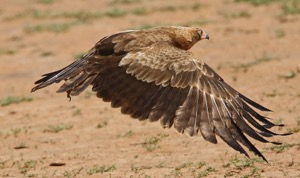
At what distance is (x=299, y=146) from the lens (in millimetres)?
8953

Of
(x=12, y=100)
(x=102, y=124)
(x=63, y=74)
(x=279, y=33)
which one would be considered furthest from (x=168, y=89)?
(x=279, y=33)

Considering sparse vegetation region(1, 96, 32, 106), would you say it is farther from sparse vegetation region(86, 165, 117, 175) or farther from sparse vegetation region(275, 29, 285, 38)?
sparse vegetation region(275, 29, 285, 38)

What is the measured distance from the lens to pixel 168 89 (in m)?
7.39

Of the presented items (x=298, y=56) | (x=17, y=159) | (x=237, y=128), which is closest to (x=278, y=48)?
(x=298, y=56)

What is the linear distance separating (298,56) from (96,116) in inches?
167

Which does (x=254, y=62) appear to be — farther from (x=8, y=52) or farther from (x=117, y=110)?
(x=8, y=52)

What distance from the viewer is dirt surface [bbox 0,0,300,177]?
28.9ft

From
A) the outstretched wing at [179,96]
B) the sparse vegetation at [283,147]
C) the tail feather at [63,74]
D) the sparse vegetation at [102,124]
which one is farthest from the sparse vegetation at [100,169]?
the sparse vegetation at [102,124]

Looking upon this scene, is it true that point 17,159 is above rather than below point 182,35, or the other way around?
below

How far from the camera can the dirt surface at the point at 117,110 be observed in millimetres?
8805

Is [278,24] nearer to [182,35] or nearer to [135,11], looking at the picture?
[135,11]

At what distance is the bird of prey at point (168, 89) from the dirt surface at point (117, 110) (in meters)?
1.16

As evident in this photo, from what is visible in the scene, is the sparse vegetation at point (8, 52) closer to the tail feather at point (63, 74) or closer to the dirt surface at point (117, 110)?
the dirt surface at point (117, 110)

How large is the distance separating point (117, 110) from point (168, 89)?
13.4 ft
